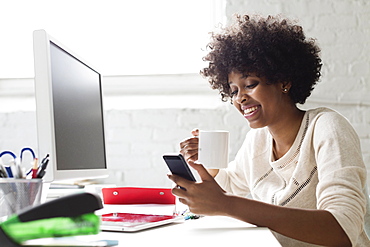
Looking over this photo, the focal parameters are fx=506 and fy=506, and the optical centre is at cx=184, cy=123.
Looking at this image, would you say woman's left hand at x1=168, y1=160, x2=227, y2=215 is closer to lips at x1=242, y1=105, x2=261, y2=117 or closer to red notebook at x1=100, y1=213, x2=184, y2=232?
red notebook at x1=100, y1=213, x2=184, y2=232

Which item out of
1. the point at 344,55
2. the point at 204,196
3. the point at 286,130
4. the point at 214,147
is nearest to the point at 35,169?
the point at 204,196

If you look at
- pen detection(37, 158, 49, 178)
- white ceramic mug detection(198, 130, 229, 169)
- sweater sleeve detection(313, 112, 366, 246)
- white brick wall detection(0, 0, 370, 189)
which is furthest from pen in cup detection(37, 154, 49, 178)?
white brick wall detection(0, 0, 370, 189)

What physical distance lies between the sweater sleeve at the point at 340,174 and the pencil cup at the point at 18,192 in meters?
0.61

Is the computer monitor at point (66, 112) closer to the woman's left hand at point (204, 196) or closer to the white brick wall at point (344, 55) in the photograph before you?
the woman's left hand at point (204, 196)

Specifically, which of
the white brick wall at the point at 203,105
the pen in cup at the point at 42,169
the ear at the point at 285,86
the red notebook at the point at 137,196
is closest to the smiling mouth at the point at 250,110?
the ear at the point at 285,86

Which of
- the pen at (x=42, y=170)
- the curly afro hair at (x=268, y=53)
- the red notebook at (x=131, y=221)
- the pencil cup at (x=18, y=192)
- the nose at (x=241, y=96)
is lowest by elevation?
the red notebook at (x=131, y=221)

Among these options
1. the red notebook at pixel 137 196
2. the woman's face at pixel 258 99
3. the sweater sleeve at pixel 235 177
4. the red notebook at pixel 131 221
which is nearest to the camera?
the red notebook at pixel 131 221

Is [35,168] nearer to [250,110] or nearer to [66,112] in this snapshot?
[66,112]

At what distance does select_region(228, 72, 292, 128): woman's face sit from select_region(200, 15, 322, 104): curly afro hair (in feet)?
0.07

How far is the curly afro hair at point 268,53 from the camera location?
148 centimetres

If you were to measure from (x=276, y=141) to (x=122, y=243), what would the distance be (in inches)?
32.1

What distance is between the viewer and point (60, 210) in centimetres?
48

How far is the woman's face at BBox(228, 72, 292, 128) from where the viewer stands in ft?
4.81

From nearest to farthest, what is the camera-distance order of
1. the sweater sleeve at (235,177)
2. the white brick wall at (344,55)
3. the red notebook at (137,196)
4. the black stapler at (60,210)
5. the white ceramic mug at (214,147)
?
the black stapler at (60,210) < the white ceramic mug at (214,147) < the red notebook at (137,196) < the sweater sleeve at (235,177) < the white brick wall at (344,55)
